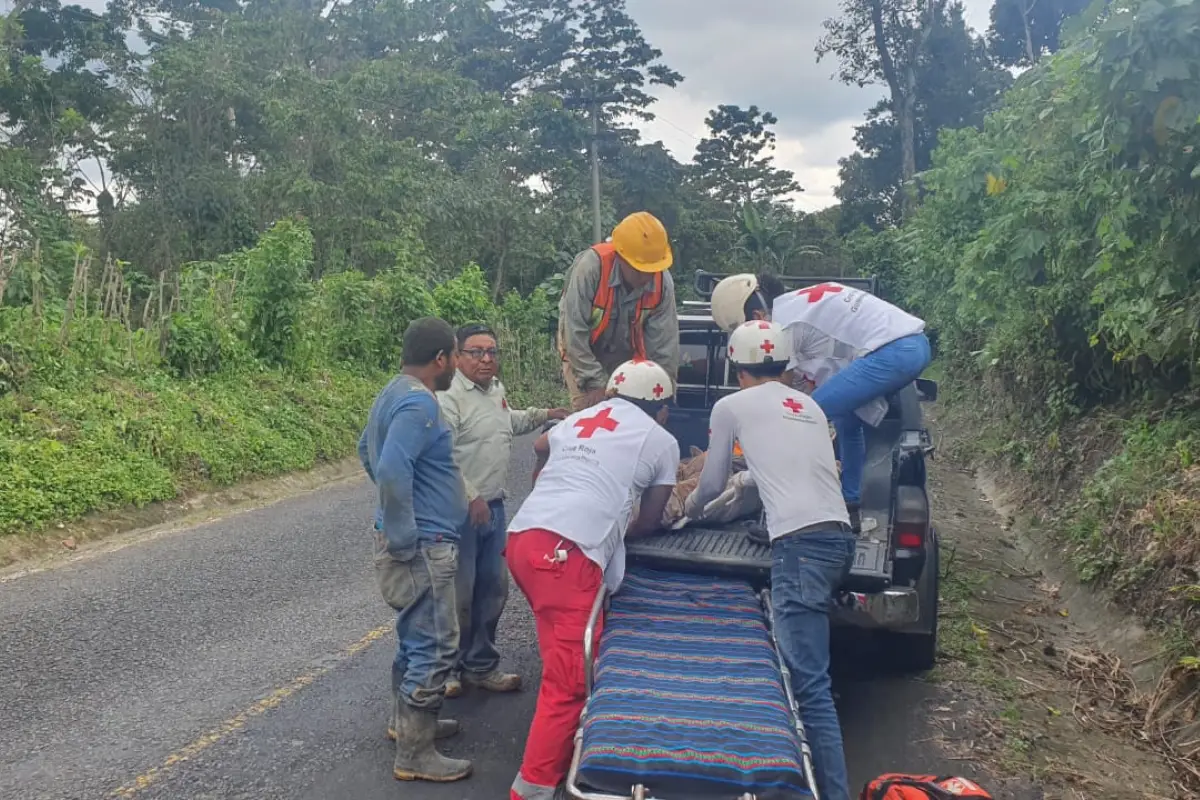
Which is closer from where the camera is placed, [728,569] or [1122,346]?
[728,569]

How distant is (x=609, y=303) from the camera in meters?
6.06

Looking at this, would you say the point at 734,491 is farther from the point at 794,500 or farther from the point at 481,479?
the point at 481,479

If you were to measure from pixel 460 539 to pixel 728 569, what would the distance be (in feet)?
4.00

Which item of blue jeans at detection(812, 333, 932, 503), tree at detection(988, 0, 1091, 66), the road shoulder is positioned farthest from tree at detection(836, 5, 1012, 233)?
blue jeans at detection(812, 333, 932, 503)

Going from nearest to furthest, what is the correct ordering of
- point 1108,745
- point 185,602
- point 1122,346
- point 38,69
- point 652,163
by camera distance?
point 1108,745
point 185,602
point 1122,346
point 38,69
point 652,163

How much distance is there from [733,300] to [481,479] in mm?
1853

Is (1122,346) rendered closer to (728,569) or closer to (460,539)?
(728,569)

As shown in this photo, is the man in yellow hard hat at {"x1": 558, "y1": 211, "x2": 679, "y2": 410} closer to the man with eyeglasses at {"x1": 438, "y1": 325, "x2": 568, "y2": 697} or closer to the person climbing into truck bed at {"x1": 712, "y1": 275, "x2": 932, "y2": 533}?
the person climbing into truck bed at {"x1": 712, "y1": 275, "x2": 932, "y2": 533}

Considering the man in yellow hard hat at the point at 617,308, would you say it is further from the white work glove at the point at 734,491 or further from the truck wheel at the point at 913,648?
the truck wheel at the point at 913,648

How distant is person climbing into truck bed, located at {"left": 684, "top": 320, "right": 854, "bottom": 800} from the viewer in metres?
3.98

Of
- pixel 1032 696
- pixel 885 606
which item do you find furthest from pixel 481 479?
pixel 1032 696

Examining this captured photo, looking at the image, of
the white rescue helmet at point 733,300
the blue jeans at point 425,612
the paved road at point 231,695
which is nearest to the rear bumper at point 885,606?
the paved road at point 231,695

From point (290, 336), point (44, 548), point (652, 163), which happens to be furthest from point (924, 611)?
point (652, 163)

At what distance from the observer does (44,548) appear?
8.71 metres
